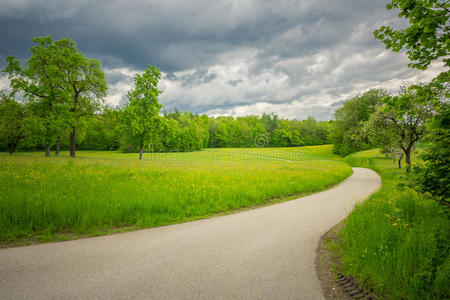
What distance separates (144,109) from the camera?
24938 millimetres

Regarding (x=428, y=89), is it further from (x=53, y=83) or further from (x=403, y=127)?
(x=53, y=83)

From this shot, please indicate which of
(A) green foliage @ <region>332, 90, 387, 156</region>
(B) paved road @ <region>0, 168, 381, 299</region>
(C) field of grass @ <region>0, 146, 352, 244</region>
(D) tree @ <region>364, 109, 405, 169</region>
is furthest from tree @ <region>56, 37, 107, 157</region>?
(A) green foliage @ <region>332, 90, 387, 156</region>

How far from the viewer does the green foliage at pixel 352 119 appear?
Answer: 154ft

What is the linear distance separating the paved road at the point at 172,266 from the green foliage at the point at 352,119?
161ft

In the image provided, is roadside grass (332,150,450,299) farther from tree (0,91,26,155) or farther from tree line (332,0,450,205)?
tree (0,91,26,155)

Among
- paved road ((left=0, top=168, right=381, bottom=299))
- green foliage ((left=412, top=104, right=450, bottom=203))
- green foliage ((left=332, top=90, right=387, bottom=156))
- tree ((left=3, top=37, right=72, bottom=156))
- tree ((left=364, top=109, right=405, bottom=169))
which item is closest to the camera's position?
paved road ((left=0, top=168, right=381, bottom=299))

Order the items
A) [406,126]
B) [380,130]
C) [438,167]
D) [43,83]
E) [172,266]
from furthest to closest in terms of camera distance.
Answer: [43,83]
[380,130]
[406,126]
[438,167]
[172,266]

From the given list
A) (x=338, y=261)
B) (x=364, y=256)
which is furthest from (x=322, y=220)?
(x=364, y=256)

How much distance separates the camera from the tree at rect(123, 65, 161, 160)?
24141mm

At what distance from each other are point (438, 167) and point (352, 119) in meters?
55.9

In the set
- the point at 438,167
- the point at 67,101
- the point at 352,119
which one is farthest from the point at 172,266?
the point at 352,119

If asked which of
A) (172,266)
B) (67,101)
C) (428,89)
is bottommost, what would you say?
(172,266)

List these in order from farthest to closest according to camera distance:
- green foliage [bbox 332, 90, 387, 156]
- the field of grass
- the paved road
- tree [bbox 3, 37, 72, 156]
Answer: green foliage [bbox 332, 90, 387, 156]
tree [bbox 3, 37, 72, 156]
the field of grass
the paved road

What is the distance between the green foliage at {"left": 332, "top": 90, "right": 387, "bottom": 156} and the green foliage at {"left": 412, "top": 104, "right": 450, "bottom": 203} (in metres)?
47.1
